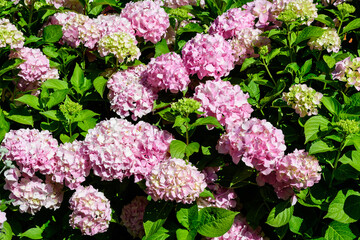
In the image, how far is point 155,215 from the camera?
7.91 feet

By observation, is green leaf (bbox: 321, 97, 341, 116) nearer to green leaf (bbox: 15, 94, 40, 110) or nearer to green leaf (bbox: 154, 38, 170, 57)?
green leaf (bbox: 154, 38, 170, 57)

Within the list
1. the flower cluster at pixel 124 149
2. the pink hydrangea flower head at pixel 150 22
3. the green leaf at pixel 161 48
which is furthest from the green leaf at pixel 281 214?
the pink hydrangea flower head at pixel 150 22

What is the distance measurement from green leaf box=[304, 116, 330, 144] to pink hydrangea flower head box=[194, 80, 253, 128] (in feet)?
1.17

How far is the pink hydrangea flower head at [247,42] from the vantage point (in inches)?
113

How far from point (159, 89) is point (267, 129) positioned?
2.70 feet

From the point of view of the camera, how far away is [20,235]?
8.61ft

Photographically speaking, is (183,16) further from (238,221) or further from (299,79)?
(238,221)

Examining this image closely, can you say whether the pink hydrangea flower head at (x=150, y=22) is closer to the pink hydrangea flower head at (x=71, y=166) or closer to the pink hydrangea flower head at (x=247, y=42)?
the pink hydrangea flower head at (x=247, y=42)

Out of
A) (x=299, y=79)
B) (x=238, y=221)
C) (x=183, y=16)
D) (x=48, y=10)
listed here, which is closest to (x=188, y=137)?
(x=238, y=221)

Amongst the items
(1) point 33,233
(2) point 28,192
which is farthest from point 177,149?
(1) point 33,233

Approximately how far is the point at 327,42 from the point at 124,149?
149cm

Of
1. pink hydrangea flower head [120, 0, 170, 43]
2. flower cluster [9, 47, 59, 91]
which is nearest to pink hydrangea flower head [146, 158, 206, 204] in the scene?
pink hydrangea flower head [120, 0, 170, 43]

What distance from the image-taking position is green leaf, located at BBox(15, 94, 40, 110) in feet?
9.16

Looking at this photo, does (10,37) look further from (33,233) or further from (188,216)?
(188,216)
